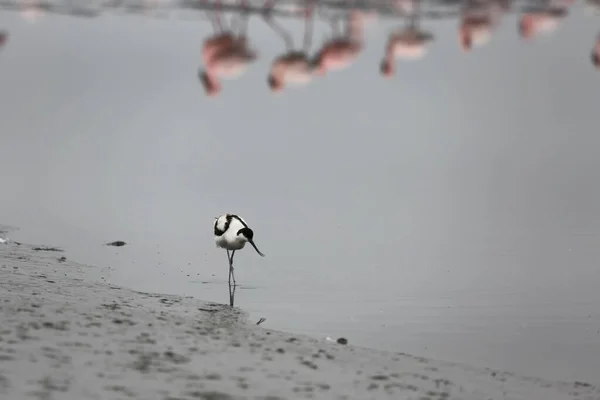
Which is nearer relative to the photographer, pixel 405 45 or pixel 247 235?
pixel 247 235

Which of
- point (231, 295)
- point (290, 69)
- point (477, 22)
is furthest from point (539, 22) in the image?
point (231, 295)

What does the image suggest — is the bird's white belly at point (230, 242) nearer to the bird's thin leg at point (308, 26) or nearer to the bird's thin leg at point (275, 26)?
the bird's thin leg at point (308, 26)

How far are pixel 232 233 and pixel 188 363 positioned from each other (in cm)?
367

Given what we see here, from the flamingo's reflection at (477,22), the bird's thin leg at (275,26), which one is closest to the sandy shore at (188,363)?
the bird's thin leg at (275,26)

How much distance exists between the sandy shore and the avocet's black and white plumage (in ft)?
6.35

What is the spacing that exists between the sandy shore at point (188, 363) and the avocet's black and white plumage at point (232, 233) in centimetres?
193

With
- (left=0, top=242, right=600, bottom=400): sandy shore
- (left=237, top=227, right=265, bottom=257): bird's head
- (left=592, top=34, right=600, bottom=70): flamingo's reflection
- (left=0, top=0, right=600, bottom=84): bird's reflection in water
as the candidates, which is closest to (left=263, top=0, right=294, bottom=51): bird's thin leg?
(left=0, top=0, right=600, bottom=84): bird's reflection in water

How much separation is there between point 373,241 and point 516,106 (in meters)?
4.48

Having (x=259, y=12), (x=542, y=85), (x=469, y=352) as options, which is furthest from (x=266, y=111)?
(x=469, y=352)

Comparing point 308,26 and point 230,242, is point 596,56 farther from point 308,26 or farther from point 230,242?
point 230,242

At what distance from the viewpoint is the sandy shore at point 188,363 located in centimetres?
515

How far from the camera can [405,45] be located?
1219 cm

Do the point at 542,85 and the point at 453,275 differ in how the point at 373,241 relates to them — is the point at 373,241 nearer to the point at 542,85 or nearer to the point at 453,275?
the point at 453,275

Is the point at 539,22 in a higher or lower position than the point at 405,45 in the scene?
higher
